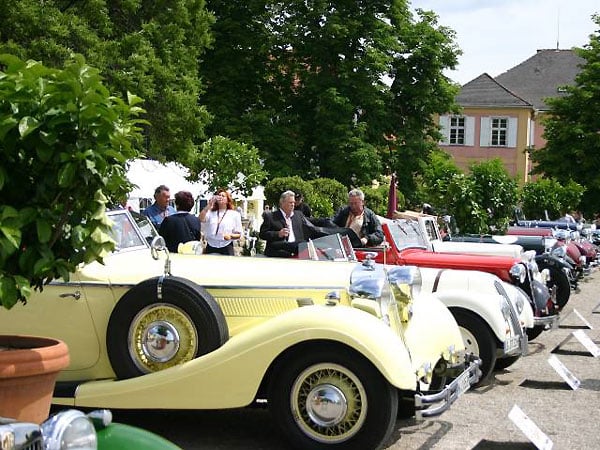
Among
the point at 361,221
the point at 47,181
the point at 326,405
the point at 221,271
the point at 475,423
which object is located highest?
the point at 47,181

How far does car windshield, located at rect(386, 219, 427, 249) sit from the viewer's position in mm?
9836

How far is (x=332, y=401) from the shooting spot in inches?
203

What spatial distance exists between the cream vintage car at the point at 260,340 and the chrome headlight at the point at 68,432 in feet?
8.45

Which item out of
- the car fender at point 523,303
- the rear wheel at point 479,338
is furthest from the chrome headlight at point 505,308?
the car fender at point 523,303

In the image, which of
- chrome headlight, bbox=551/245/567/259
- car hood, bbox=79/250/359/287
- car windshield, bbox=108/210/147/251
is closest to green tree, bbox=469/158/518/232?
chrome headlight, bbox=551/245/567/259

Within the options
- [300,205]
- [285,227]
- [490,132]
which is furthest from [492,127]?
[285,227]

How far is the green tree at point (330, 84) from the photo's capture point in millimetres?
30875

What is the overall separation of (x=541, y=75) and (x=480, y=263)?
51623 millimetres

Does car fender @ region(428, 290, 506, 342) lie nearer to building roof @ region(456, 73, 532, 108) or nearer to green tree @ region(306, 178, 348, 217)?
green tree @ region(306, 178, 348, 217)

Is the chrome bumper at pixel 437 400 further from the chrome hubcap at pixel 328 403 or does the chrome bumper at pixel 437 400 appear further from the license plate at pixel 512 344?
the license plate at pixel 512 344

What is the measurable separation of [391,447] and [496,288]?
2.79 m

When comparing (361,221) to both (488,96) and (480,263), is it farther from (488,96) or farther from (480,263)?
(488,96)

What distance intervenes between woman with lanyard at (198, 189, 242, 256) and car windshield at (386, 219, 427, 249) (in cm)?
182

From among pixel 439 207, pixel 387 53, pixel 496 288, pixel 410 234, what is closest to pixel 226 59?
pixel 387 53
